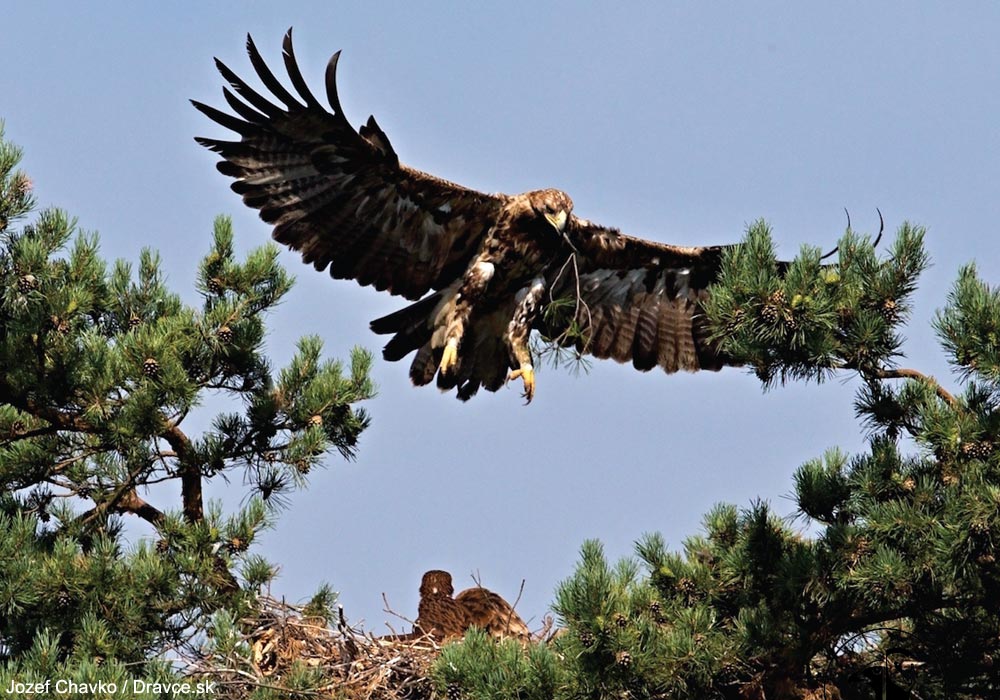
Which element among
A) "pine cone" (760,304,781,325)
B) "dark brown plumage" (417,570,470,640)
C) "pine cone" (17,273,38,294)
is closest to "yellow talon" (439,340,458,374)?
"dark brown plumage" (417,570,470,640)

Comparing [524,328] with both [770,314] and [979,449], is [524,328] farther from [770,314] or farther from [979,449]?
[979,449]

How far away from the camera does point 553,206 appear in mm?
7777

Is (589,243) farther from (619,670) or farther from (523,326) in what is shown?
(619,670)

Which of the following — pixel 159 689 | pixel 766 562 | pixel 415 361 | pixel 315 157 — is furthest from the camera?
pixel 415 361

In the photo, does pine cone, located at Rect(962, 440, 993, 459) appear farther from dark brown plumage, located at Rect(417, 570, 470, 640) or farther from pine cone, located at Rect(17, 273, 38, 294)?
pine cone, located at Rect(17, 273, 38, 294)

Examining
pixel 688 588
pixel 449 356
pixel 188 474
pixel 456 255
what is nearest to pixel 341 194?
pixel 456 255

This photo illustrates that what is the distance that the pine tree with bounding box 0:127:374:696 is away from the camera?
241 inches

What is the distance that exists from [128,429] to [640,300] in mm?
3705

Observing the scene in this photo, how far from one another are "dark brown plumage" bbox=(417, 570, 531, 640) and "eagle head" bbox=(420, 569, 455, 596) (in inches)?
0.5

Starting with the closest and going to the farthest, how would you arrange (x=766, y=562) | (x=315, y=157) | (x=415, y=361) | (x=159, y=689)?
(x=159, y=689) < (x=766, y=562) < (x=315, y=157) < (x=415, y=361)

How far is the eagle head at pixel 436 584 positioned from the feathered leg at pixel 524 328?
4.05 feet

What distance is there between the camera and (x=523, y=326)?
8.10 metres

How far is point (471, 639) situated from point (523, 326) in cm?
294

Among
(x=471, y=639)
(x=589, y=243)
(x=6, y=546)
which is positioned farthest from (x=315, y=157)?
(x=471, y=639)
